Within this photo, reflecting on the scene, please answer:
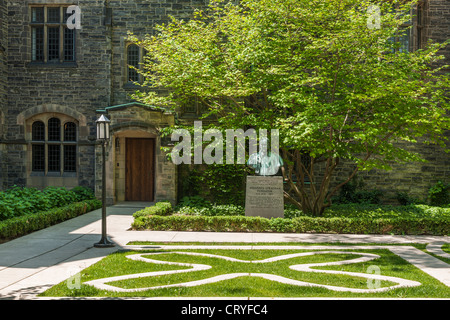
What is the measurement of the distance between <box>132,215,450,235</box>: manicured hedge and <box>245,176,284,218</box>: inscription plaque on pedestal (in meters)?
0.97

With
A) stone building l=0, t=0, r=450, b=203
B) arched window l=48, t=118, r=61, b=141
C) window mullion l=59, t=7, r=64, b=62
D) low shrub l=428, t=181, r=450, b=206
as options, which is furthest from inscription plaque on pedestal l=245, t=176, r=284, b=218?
window mullion l=59, t=7, r=64, b=62

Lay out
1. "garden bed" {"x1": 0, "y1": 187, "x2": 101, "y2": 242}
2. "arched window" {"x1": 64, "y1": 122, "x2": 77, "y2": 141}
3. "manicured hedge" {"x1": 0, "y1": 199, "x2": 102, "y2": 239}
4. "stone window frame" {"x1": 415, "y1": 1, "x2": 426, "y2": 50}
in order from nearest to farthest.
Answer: "manicured hedge" {"x1": 0, "y1": 199, "x2": 102, "y2": 239}
"garden bed" {"x1": 0, "y1": 187, "x2": 101, "y2": 242}
"arched window" {"x1": 64, "y1": 122, "x2": 77, "y2": 141}
"stone window frame" {"x1": 415, "y1": 1, "x2": 426, "y2": 50}

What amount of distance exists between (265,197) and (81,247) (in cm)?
604

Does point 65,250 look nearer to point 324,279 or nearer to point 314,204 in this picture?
point 324,279

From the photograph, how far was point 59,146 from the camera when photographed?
1842 centimetres

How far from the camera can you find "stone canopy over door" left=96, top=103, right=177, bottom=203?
54.4 ft

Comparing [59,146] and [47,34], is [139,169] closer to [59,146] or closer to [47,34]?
[59,146]

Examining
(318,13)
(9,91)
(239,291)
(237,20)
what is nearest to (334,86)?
(318,13)

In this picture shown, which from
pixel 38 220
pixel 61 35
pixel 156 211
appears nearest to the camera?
pixel 38 220

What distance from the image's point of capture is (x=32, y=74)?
1817 centimetres

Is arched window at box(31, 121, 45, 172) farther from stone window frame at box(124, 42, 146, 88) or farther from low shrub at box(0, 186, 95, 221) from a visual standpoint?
stone window frame at box(124, 42, 146, 88)

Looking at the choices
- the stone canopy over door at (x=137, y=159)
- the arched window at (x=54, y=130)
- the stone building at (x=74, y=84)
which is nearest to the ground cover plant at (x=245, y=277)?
the stone canopy over door at (x=137, y=159)

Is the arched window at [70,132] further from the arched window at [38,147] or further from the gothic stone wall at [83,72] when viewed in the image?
the arched window at [38,147]

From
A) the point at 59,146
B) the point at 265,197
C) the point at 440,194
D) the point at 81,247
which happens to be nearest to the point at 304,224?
the point at 265,197
